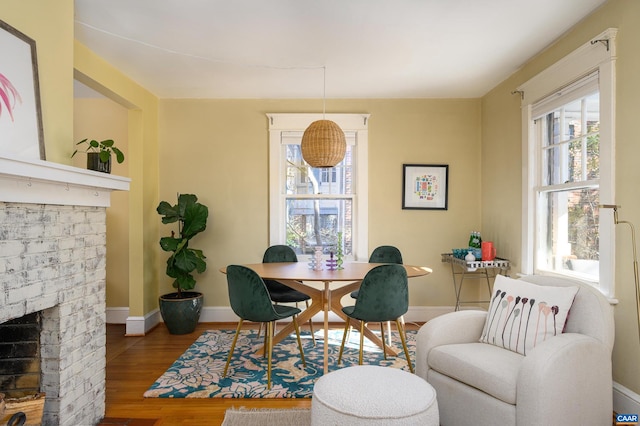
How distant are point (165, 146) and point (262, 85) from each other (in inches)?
57.2

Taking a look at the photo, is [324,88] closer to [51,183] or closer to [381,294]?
[381,294]

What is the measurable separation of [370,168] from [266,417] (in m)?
3.03

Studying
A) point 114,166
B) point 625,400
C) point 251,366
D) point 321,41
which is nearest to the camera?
point 625,400

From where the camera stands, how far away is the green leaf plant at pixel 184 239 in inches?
162

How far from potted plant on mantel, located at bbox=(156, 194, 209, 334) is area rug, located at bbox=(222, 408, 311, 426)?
181cm

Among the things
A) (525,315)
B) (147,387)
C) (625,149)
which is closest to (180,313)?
(147,387)

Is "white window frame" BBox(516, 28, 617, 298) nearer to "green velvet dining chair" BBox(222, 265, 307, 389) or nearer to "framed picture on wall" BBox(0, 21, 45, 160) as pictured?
"green velvet dining chair" BBox(222, 265, 307, 389)

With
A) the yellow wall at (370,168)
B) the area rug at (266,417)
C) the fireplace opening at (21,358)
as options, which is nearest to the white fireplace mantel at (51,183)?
the fireplace opening at (21,358)

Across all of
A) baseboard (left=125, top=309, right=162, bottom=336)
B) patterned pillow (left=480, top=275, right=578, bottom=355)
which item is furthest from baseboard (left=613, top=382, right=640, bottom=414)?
baseboard (left=125, top=309, right=162, bottom=336)

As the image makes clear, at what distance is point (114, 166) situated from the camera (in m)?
4.58

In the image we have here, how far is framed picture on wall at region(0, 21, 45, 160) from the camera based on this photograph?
1.88 metres

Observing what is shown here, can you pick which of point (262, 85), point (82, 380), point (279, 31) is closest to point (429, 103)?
point (262, 85)

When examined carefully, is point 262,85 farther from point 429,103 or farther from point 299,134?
point 429,103

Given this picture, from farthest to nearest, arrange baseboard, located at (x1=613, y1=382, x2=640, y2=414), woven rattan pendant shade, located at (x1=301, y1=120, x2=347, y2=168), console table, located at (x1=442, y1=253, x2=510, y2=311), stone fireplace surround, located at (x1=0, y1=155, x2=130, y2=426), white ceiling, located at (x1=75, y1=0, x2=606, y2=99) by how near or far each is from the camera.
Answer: console table, located at (x1=442, y1=253, x2=510, y2=311) → woven rattan pendant shade, located at (x1=301, y1=120, x2=347, y2=168) → white ceiling, located at (x1=75, y1=0, x2=606, y2=99) → baseboard, located at (x1=613, y1=382, x2=640, y2=414) → stone fireplace surround, located at (x1=0, y1=155, x2=130, y2=426)
